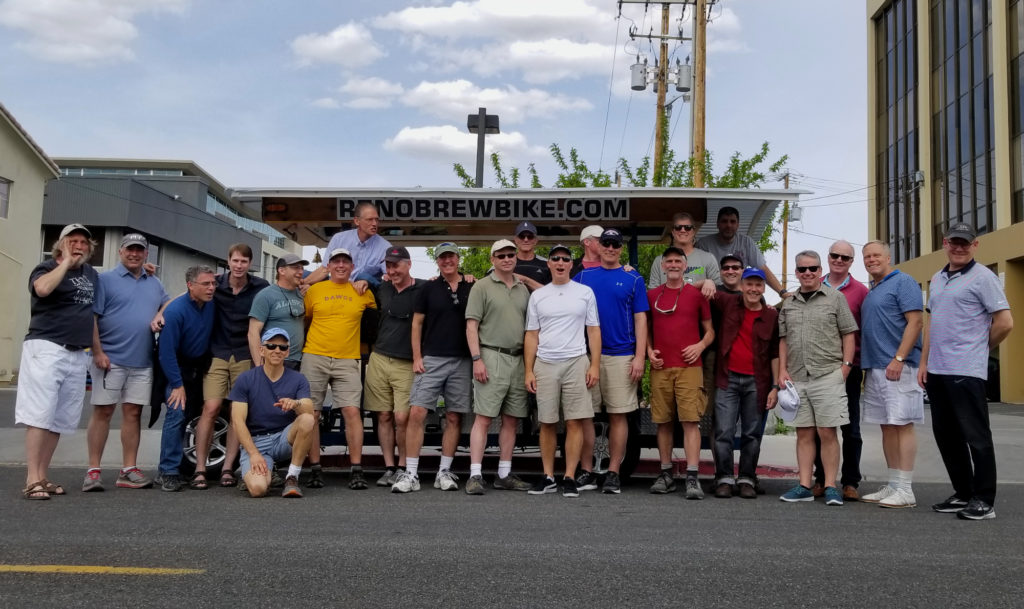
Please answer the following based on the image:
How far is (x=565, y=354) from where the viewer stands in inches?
267

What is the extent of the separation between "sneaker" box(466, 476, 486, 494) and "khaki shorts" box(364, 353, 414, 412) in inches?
34.6

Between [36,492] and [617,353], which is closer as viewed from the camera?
[36,492]

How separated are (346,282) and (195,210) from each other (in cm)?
3988

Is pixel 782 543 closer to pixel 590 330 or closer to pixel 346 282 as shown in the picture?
pixel 590 330

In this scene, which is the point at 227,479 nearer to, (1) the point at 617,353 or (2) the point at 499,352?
(2) the point at 499,352

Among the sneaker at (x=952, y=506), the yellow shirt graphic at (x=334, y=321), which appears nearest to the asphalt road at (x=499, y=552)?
the sneaker at (x=952, y=506)

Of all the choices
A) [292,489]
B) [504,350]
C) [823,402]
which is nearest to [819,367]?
[823,402]

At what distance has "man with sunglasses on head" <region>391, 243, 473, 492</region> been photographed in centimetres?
702

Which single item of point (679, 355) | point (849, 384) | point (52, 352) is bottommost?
point (849, 384)

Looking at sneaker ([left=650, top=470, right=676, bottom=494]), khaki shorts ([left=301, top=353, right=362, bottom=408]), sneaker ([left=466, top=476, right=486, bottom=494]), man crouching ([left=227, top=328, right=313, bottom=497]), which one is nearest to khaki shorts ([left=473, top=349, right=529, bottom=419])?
sneaker ([left=466, top=476, right=486, bottom=494])

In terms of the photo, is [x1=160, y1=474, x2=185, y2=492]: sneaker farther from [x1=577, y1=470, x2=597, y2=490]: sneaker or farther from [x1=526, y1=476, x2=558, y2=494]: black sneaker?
[x1=577, y1=470, x2=597, y2=490]: sneaker

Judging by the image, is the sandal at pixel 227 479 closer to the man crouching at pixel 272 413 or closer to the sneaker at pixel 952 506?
the man crouching at pixel 272 413

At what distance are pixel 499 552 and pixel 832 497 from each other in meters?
3.17

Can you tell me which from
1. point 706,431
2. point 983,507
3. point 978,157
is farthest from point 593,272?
point 978,157
